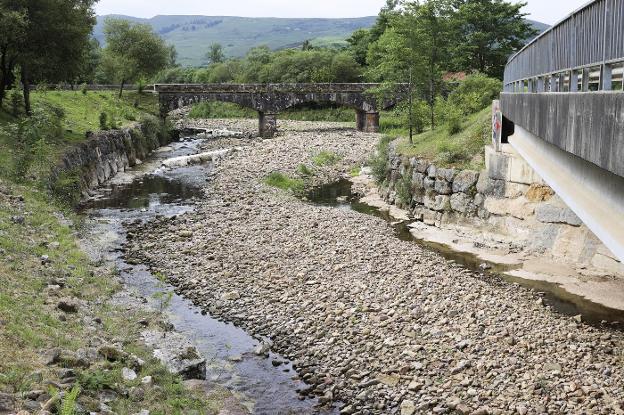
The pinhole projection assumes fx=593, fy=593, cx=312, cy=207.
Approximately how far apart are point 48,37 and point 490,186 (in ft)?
85.9

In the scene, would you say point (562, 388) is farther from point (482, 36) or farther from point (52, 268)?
point (482, 36)

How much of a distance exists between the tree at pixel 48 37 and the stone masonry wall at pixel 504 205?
2155cm

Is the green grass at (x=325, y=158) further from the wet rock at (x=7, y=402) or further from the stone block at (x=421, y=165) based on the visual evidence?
the wet rock at (x=7, y=402)

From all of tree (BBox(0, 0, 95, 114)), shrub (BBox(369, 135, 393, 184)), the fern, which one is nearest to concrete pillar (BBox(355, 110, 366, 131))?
shrub (BBox(369, 135, 393, 184))

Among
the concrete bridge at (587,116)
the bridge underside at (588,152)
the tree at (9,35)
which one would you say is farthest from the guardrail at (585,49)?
the tree at (9,35)

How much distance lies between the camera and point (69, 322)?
13.1m

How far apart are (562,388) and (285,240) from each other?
526 inches

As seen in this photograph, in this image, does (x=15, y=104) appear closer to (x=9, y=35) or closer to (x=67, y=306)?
(x=9, y=35)

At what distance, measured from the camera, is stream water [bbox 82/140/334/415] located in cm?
1312

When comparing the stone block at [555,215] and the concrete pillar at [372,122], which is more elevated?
the concrete pillar at [372,122]

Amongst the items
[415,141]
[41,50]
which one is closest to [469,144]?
[415,141]

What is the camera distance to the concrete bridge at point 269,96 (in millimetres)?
62281

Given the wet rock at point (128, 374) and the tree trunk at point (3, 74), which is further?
the tree trunk at point (3, 74)

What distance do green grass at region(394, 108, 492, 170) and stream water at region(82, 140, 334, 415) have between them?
499 inches
